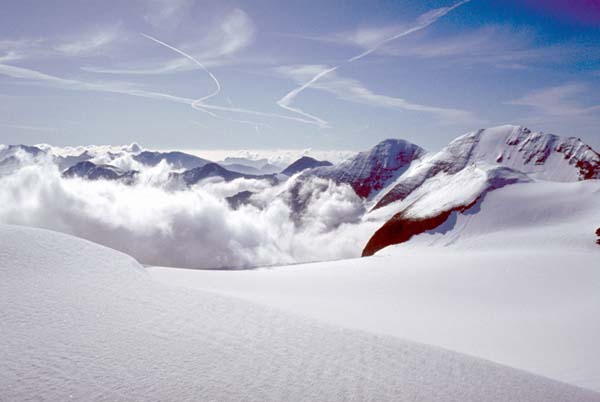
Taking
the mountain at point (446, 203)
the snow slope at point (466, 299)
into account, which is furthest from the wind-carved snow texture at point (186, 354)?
the mountain at point (446, 203)

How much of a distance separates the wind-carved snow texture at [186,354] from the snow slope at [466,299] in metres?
2.60

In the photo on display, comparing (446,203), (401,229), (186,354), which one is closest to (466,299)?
(186,354)

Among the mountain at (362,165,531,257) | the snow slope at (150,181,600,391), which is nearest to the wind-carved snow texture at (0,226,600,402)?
the snow slope at (150,181,600,391)

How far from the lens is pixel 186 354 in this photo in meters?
6.62

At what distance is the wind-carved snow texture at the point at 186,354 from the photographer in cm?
560

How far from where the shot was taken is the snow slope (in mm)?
14414

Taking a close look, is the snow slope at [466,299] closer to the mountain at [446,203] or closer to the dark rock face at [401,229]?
the dark rock face at [401,229]

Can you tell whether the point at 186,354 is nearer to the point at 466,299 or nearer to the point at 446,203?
the point at 466,299

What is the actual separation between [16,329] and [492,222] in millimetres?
69966

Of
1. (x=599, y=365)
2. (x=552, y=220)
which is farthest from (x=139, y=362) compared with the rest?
(x=552, y=220)

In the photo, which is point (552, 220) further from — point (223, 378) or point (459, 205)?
point (223, 378)

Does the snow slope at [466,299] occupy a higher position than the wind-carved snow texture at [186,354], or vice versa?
the wind-carved snow texture at [186,354]

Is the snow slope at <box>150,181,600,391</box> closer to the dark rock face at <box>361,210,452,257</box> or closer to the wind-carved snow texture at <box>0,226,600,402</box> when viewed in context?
the wind-carved snow texture at <box>0,226,600,402</box>

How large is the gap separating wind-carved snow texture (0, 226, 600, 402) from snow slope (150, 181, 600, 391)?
260cm
